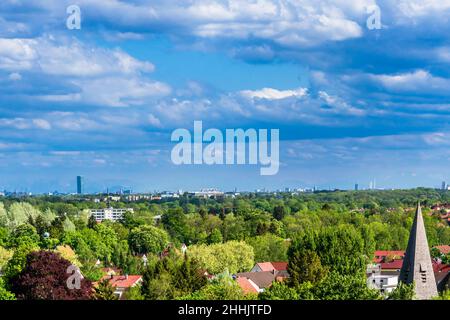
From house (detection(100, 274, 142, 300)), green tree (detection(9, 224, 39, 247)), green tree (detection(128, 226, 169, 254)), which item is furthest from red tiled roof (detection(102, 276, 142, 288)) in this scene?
green tree (detection(128, 226, 169, 254))

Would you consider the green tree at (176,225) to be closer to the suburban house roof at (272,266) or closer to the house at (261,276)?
the suburban house roof at (272,266)

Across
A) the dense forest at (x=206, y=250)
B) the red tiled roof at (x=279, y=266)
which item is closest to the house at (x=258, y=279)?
the dense forest at (x=206, y=250)

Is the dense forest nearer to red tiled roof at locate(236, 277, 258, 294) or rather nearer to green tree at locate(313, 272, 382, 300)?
green tree at locate(313, 272, 382, 300)

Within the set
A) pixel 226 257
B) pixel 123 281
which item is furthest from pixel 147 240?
pixel 123 281

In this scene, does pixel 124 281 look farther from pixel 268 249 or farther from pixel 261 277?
pixel 268 249
